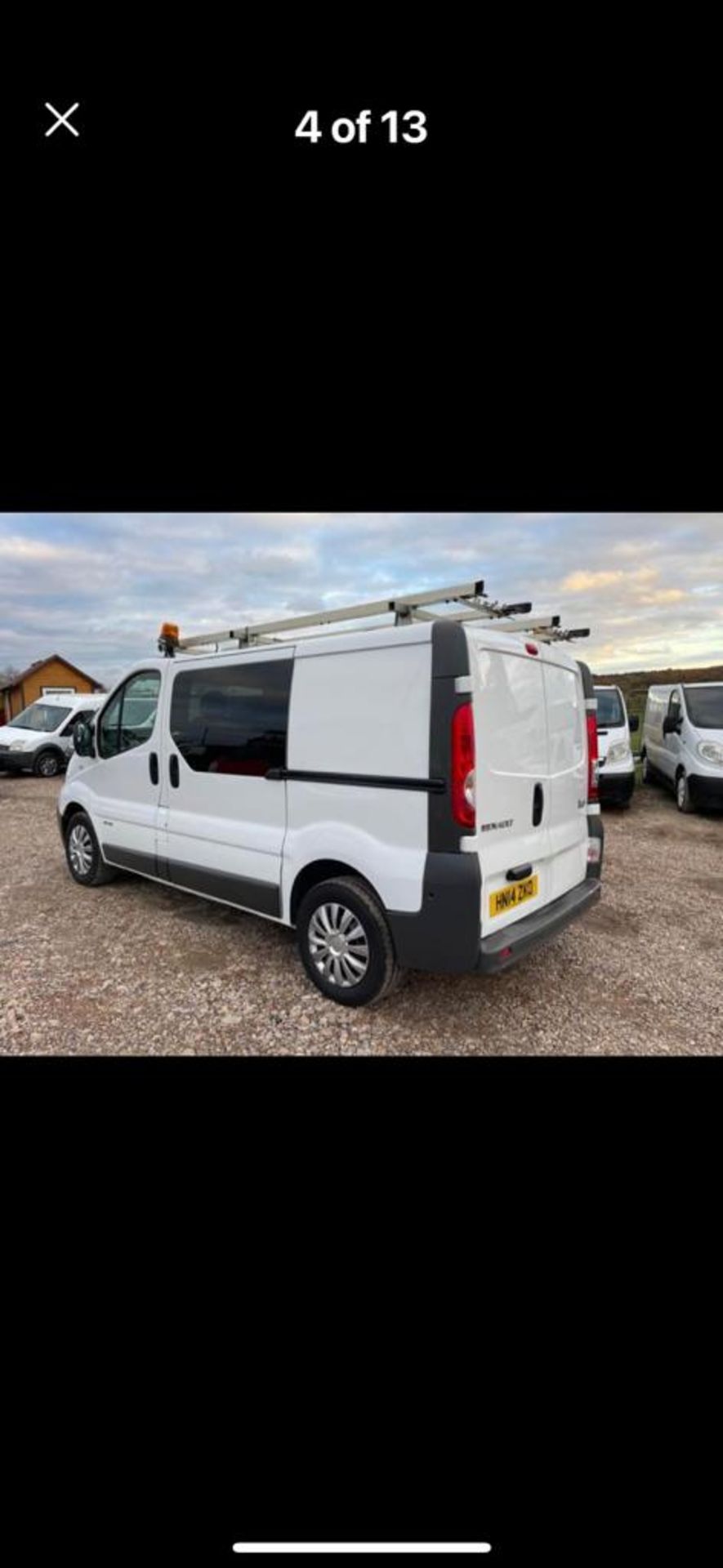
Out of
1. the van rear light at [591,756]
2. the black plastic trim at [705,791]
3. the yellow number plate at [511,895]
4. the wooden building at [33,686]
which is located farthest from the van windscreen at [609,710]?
the wooden building at [33,686]

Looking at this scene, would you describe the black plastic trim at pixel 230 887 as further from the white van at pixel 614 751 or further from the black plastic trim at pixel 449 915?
the white van at pixel 614 751

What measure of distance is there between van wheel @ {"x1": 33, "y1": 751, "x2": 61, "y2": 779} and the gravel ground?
9134 mm

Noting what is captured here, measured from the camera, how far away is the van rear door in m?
2.87

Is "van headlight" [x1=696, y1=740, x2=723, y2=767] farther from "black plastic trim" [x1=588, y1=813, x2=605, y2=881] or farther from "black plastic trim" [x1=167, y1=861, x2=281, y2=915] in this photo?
"black plastic trim" [x1=167, y1=861, x2=281, y2=915]

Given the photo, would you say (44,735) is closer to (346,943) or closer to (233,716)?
(233,716)

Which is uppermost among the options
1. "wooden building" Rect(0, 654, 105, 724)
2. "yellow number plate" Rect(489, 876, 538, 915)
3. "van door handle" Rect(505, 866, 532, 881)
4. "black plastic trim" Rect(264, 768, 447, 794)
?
"wooden building" Rect(0, 654, 105, 724)

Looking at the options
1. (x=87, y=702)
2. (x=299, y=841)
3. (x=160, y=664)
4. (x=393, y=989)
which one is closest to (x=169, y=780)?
(x=160, y=664)

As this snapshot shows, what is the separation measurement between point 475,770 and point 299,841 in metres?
1.14

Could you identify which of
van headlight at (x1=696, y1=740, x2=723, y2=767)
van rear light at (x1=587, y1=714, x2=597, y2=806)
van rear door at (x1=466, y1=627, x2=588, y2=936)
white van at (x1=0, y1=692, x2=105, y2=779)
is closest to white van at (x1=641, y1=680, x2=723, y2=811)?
van headlight at (x1=696, y1=740, x2=723, y2=767)

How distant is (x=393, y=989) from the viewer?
3.23 meters

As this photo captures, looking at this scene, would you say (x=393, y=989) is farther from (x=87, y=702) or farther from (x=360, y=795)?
(x=87, y=702)

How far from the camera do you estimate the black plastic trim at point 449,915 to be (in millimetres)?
2756

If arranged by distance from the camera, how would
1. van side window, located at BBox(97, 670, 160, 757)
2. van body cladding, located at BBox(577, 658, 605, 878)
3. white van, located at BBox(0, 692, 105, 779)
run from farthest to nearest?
white van, located at BBox(0, 692, 105, 779)
van side window, located at BBox(97, 670, 160, 757)
van body cladding, located at BBox(577, 658, 605, 878)

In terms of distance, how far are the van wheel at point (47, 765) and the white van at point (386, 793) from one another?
424 inches
